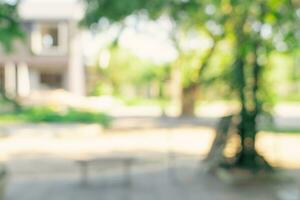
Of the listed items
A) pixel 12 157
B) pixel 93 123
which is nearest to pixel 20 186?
pixel 12 157

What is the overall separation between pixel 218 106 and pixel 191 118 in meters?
15.3

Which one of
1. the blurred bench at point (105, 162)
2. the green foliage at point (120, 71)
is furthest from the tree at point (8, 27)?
the green foliage at point (120, 71)

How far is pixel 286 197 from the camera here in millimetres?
9203

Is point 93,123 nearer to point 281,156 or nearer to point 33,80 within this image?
point 281,156

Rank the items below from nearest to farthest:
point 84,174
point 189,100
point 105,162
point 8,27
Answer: point 8,27, point 105,162, point 84,174, point 189,100

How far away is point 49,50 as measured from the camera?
120 ft

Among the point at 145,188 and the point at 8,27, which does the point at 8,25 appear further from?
the point at 145,188

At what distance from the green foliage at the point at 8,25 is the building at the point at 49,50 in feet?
98.3

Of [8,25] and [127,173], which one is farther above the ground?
[8,25]

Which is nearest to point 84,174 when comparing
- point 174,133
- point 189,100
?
point 174,133

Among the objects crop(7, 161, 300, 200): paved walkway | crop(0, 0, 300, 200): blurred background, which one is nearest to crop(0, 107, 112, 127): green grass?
crop(0, 0, 300, 200): blurred background

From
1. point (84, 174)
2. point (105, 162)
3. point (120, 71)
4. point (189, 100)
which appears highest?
point (120, 71)

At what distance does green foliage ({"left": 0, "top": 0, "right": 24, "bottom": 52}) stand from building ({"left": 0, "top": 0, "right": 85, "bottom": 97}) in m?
30.0

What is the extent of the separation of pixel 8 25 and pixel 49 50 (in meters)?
32.3
